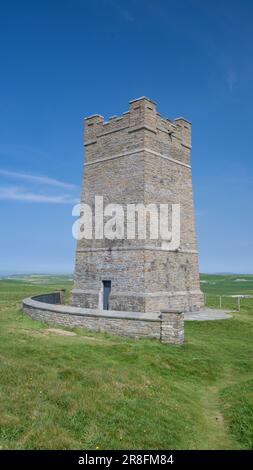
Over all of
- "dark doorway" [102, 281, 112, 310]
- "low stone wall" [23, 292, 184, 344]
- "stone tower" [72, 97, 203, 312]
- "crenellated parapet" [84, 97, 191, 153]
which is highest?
"crenellated parapet" [84, 97, 191, 153]

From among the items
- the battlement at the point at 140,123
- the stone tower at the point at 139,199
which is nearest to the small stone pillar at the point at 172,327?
the stone tower at the point at 139,199

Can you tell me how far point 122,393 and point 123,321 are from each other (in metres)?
6.99

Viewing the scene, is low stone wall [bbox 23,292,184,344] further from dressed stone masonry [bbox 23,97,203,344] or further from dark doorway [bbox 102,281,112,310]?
dark doorway [bbox 102,281,112,310]

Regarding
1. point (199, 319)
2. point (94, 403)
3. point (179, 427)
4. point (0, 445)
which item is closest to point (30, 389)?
point (94, 403)

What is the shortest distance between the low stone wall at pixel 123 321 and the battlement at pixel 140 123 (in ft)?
36.3

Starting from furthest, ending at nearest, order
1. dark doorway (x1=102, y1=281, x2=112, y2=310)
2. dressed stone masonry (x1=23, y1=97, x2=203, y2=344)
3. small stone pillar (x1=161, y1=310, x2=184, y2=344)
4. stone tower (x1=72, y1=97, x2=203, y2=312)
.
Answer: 1. dark doorway (x1=102, y1=281, x2=112, y2=310)
2. stone tower (x1=72, y1=97, x2=203, y2=312)
3. dressed stone masonry (x1=23, y1=97, x2=203, y2=344)
4. small stone pillar (x1=161, y1=310, x2=184, y2=344)

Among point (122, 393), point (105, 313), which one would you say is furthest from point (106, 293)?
point (122, 393)

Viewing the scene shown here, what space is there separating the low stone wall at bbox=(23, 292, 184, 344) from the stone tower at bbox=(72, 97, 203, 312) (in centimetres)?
317

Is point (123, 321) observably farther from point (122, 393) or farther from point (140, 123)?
point (140, 123)

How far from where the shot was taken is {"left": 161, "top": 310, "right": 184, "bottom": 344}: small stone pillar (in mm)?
14812

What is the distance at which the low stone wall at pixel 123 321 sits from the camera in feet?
48.9

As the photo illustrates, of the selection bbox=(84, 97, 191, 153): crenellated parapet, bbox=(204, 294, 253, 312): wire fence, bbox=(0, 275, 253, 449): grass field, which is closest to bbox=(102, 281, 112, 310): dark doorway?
bbox=(0, 275, 253, 449): grass field
